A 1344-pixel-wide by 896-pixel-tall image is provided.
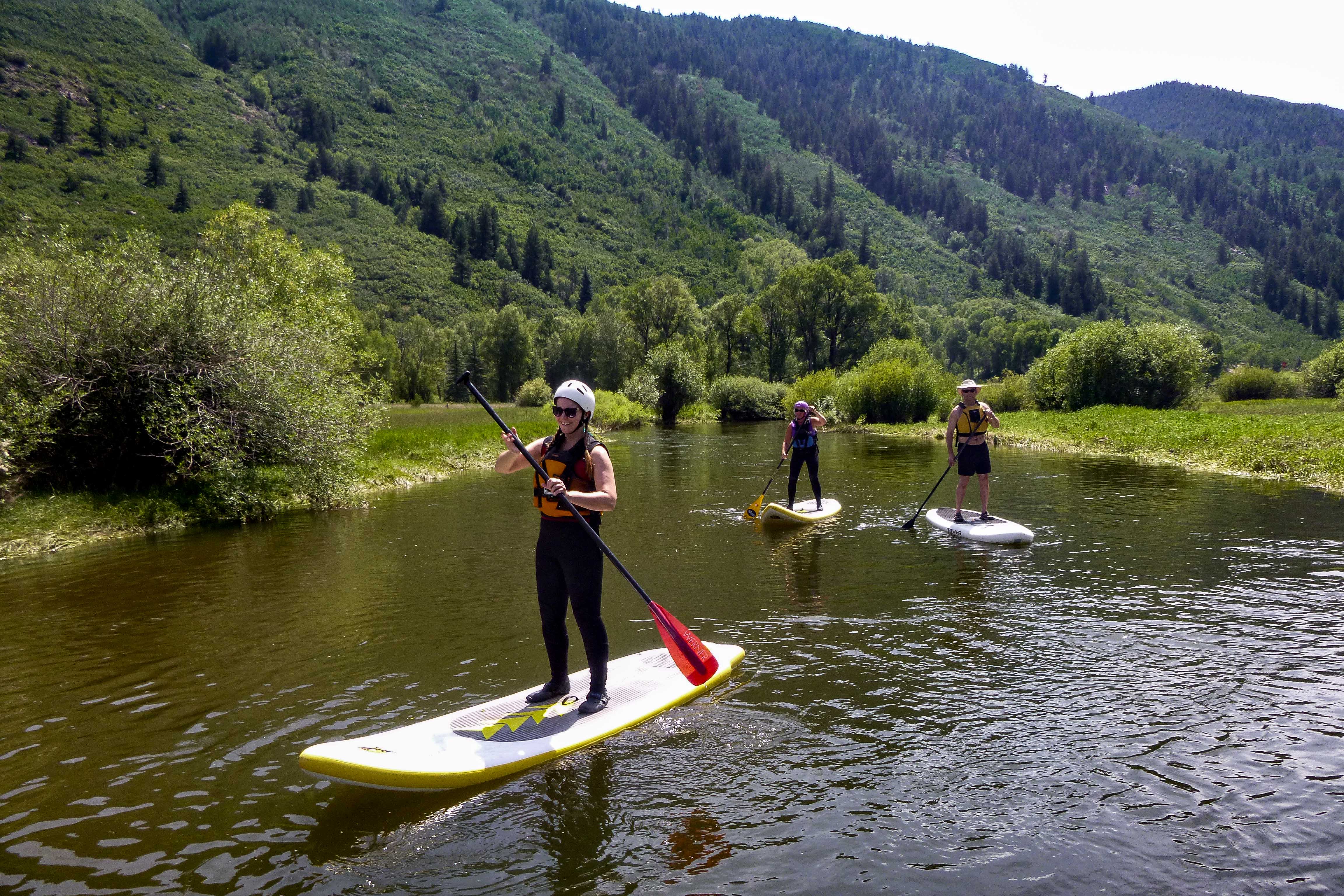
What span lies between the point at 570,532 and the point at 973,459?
1096 centimetres

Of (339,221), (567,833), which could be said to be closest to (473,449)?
(567,833)

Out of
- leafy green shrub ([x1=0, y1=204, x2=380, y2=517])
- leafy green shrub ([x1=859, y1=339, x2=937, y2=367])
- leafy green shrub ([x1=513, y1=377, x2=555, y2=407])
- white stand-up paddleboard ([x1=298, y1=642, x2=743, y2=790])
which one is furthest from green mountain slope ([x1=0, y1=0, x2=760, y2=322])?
white stand-up paddleboard ([x1=298, y1=642, x2=743, y2=790])

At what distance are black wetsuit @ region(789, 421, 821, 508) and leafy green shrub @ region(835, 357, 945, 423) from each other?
1525 inches

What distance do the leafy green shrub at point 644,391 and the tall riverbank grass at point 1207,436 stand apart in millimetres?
20565

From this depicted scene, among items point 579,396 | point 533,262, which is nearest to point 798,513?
point 579,396

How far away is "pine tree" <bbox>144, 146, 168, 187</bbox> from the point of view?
124 m

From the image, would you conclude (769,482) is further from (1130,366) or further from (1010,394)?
(1010,394)

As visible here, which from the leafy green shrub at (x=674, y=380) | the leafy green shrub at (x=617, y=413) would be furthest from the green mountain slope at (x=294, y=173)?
the leafy green shrub at (x=617, y=413)

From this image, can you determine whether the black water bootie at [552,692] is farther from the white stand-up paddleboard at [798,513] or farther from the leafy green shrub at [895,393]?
the leafy green shrub at [895,393]

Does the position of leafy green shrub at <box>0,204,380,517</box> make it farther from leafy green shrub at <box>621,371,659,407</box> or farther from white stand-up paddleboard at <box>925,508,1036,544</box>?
leafy green shrub at <box>621,371,659,407</box>

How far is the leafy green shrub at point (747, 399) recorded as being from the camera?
6681cm

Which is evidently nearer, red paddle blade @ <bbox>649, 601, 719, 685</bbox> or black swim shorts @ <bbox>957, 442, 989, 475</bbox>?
red paddle blade @ <bbox>649, 601, 719, 685</bbox>

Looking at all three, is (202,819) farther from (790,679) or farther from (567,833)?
(790,679)

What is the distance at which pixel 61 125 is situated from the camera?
122875 millimetres
